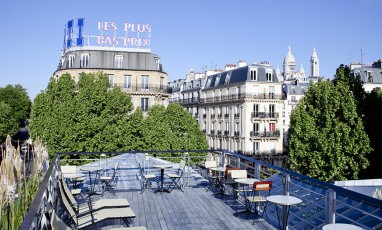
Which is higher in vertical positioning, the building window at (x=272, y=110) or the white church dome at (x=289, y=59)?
the white church dome at (x=289, y=59)

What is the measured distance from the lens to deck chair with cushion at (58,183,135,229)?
24.1 ft

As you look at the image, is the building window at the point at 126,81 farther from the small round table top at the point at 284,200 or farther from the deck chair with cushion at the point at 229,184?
the small round table top at the point at 284,200

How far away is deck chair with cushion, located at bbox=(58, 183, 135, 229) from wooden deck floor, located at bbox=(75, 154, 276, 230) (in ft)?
1.80

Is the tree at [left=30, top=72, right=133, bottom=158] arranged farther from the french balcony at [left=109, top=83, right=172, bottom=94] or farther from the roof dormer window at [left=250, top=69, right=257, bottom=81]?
the roof dormer window at [left=250, top=69, right=257, bottom=81]

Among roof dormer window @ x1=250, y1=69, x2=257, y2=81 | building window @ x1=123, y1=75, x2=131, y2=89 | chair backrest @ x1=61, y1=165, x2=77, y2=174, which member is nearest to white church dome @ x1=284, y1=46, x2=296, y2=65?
roof dormer window @ x1=250, y1=69, x2=257, y2=81

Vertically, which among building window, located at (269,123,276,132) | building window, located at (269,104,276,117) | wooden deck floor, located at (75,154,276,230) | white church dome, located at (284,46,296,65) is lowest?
wooden deck floor, located at (75,154,276,230)

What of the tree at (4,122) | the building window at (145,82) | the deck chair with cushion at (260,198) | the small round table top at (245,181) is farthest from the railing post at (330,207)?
the tree at (4,122)

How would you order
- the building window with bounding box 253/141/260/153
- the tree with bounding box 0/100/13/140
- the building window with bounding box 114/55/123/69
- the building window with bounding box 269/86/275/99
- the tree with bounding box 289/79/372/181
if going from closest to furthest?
1. the tree with bounding box 289/79/372/181
2. the building window with bounding box 114/55/123/69
3. the tree with bounding box 0/100/13/140
4. the building window with bounding box 253/141/260/153
5. the building window with bounding box 269/86/275/99

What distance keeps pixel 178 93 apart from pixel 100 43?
30.5 meters

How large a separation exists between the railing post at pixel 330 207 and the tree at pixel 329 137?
750 inches

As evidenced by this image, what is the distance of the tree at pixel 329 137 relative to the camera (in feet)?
81.5

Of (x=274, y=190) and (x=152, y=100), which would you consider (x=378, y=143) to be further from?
(x=152, y=100)

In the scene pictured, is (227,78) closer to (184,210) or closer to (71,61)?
(71,61)

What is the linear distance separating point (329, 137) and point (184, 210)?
18.3 metres
